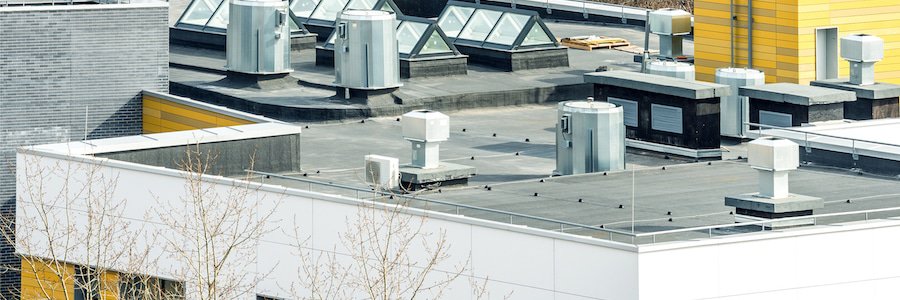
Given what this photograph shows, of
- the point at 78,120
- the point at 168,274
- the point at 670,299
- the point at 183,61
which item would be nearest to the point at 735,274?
the point at 670,299

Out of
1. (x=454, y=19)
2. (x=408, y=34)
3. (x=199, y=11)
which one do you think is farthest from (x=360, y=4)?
(x=408, y=34)

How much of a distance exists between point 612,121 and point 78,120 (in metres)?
13.2

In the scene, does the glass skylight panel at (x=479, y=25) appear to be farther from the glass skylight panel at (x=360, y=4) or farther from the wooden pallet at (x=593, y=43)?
the glass skylight panel at (x=360, y=4)

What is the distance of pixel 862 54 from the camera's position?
168 feet

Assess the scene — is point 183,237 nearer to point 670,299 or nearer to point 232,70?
point 670,299

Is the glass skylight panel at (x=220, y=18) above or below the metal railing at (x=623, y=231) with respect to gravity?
above

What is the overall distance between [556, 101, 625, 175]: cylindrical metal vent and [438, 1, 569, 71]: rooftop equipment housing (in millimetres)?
15292

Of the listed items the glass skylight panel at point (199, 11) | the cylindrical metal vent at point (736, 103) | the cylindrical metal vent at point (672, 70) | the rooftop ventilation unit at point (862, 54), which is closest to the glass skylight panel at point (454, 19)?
the glass skylight panel at point (199, 11)

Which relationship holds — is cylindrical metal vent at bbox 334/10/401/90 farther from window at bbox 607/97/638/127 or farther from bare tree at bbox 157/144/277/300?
bare tree at bbox 157/144/277/300

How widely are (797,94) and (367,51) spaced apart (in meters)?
10.7

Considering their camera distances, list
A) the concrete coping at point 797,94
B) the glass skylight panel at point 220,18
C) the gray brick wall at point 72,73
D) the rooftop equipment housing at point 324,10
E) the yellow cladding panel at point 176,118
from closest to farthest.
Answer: the concrete coping at point 797,94
the yellow cladding panel at point 176,118
the gray brick wall at point 72,73
the glass skylight panel at point 220,18
the rooftop equipment housing at point 324,10

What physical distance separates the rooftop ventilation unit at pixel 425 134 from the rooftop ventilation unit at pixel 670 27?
50.8 feet

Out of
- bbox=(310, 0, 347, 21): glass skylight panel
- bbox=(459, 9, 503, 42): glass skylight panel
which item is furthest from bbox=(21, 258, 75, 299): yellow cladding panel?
bbox=(310, 0, 347, 21): glass skylight panel

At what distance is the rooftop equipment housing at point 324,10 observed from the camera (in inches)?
2616
